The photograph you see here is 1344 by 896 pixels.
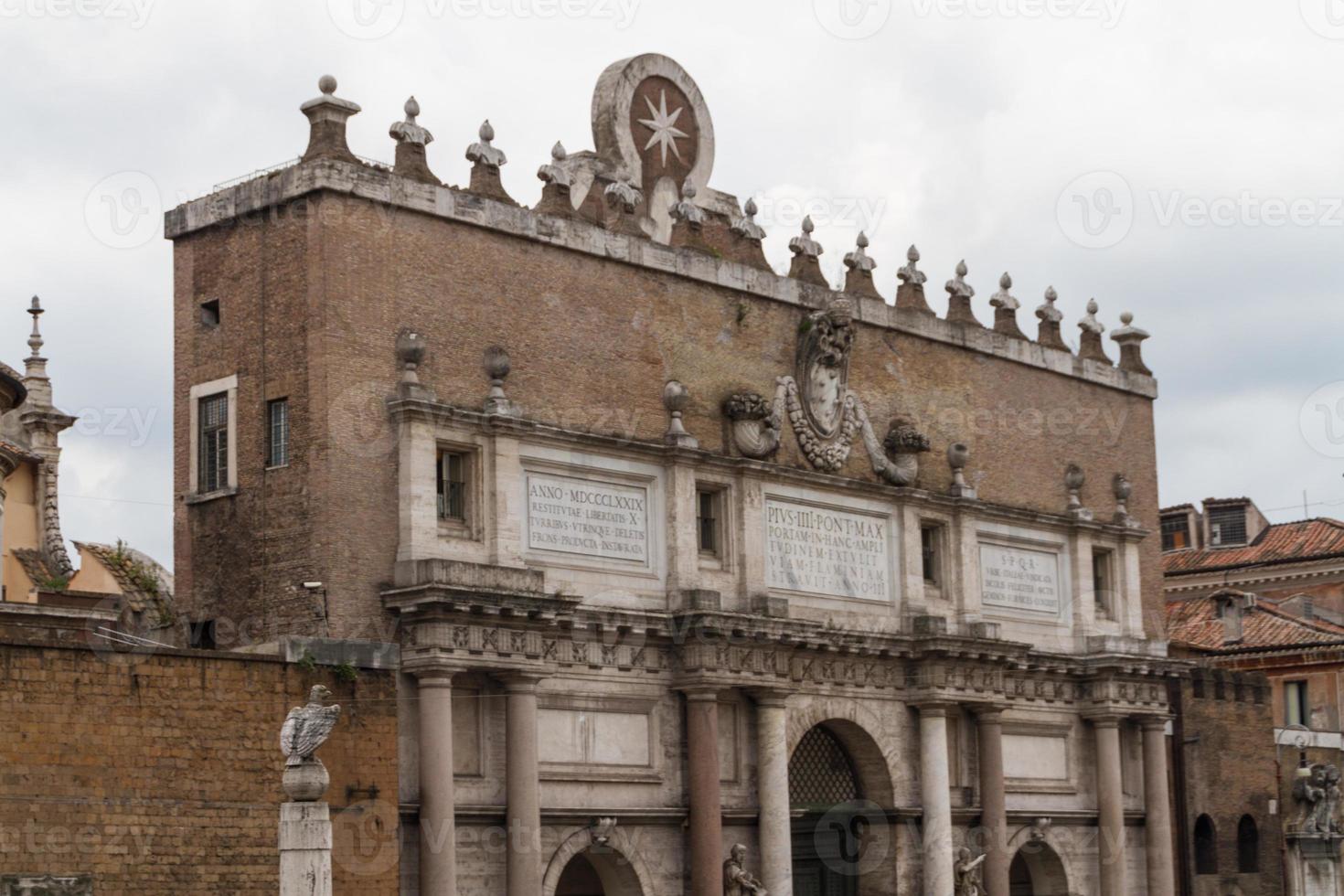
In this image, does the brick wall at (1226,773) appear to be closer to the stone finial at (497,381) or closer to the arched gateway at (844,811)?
the arched gateway at (844,811)

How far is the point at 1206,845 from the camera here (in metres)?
41.6

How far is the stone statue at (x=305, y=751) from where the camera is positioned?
21375 millimetres

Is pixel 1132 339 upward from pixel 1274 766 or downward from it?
upward

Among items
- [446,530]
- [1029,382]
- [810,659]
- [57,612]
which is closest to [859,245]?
[1029,382]

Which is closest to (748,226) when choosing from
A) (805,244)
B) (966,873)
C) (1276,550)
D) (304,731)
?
(805,244)

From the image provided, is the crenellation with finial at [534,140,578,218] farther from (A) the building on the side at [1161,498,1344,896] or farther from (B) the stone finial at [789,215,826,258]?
(A) the building on the side at [1161,498,1344,896]

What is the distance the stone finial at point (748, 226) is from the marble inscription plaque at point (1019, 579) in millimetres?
6625

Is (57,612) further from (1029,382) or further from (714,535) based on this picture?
(1029,382)

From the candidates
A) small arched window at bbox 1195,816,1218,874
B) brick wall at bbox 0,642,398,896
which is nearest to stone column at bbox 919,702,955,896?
small arched window at bbox 1195,816,1218,874

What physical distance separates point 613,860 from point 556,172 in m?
9.18

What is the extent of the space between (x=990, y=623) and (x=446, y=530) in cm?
1083

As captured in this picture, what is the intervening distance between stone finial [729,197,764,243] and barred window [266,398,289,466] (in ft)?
28.4

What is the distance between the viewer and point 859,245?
35.8 meters

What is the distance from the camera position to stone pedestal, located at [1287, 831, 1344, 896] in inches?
1662
